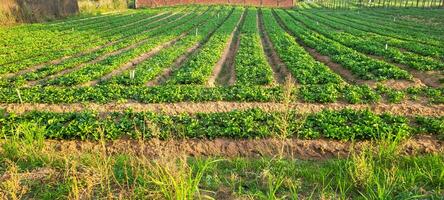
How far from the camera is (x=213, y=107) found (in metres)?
10.6

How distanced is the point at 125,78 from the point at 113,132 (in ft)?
17.8

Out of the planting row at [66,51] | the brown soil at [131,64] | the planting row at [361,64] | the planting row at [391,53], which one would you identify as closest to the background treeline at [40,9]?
the planting row at [66,51]

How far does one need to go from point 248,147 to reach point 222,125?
1.21 m

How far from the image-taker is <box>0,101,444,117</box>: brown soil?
1024 centimetres

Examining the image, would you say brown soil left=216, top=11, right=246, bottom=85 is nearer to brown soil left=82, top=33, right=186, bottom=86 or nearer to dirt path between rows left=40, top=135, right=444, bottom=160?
brown soil left=82, top=33, right=186, bottom=86

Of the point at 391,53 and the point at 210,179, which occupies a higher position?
the point at 391,53

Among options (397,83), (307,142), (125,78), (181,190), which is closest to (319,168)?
(307,142)

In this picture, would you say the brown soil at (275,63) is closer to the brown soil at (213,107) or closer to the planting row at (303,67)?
the planting row at (303,67)

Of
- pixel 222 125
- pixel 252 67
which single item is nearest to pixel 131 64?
pixel 252 67

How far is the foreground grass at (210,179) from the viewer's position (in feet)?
16.8

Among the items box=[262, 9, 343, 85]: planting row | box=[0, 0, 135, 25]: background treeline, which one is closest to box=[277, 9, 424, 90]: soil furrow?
box=[262, 9, 343, 85]: planting row

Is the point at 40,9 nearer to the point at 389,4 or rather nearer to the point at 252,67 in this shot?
the point at 252,67

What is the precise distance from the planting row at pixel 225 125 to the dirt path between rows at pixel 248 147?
0.60 feet

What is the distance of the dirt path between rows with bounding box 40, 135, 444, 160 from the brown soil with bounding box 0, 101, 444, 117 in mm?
2022
